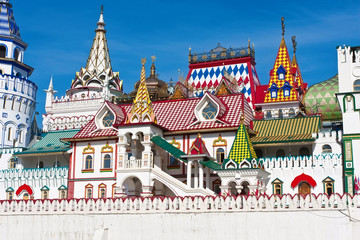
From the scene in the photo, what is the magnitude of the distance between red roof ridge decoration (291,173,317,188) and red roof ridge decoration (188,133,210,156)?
5925 millimetres

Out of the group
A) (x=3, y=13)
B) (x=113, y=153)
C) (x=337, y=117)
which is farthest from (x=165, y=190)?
(x=3, y=13)

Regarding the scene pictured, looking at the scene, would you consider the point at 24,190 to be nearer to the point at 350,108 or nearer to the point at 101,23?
the point at 101,23

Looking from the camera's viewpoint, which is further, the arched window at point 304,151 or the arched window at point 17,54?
the arched window at point 17,54

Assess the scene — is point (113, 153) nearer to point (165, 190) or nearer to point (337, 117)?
point (165, 190)

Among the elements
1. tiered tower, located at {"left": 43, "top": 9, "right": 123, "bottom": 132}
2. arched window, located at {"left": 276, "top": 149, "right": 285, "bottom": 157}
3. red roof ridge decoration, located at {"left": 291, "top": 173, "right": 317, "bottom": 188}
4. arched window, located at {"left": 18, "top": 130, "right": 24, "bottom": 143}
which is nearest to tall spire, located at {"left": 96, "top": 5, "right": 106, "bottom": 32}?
tiered tower, located at {"left": 43, "top": 9, "right": 123, "bottom": 132}

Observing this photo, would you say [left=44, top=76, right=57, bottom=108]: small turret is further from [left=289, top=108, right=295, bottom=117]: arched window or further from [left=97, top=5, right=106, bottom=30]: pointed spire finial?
[left=289, top=108, right=295, bottom=117]: arched window

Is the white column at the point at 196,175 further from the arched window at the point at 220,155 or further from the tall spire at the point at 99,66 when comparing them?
Result: the tall spire at the point at 99,66

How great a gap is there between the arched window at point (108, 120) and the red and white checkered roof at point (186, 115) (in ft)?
1.61

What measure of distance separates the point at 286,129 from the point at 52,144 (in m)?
18.8

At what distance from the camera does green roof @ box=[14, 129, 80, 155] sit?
145 ft

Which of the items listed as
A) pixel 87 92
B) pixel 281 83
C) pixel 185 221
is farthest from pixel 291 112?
pixel 87 92

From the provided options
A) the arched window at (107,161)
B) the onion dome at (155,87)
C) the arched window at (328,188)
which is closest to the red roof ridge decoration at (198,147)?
the arched window at (107,161)

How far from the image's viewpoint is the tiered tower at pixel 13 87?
50.5 m

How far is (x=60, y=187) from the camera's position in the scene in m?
42.4
